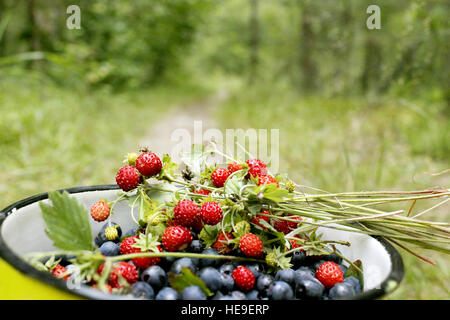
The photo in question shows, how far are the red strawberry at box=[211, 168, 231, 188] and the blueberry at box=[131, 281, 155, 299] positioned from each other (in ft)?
0.72

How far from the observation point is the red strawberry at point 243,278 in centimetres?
57

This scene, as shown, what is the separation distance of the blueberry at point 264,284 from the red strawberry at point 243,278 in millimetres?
11

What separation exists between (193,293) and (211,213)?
0.45 feet

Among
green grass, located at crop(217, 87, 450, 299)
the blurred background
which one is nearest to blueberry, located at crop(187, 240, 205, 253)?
the blurred background

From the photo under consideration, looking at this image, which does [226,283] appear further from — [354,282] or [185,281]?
[354,282]

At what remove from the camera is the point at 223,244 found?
2.07ft

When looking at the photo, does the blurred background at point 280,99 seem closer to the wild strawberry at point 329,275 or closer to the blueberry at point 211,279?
the wild strawberry at point 329,275

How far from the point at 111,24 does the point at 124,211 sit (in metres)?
4.87

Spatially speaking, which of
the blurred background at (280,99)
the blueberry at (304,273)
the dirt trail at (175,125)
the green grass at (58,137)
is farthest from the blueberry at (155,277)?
the dirt trail at (175,125)

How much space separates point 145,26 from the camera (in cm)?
707

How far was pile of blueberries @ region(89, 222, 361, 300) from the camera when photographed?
0.52m

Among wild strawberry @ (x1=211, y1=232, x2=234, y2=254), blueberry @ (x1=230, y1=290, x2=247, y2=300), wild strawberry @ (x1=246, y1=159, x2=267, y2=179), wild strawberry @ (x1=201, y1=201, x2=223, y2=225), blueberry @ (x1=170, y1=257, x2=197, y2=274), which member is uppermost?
wild strawberry @ (x1=246, y1=159, x2=267, y2=179)

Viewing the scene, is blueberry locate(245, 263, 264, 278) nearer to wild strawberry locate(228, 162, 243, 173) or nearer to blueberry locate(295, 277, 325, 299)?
blueberry locate(295, 277, 325, 299)
